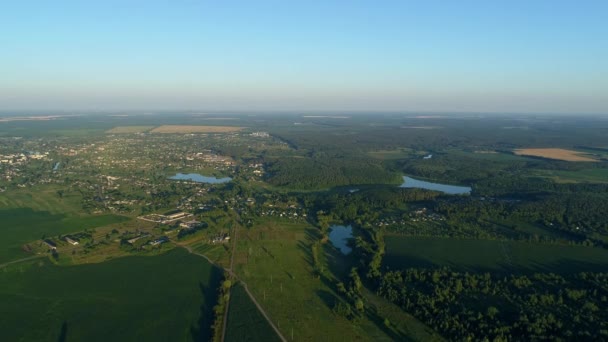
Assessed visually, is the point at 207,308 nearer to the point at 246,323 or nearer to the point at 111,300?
the point at 246,323

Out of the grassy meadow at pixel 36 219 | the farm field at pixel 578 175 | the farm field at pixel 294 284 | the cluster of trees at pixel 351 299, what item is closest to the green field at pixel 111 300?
the farm field at pixel 294 284

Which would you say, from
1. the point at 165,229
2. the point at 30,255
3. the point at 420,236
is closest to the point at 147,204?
the point at 165,229

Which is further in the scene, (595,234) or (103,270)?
(595,234)

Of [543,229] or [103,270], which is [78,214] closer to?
[103,270]

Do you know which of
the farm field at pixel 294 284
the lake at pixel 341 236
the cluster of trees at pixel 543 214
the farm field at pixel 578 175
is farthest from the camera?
the farm field at pixel 578 175

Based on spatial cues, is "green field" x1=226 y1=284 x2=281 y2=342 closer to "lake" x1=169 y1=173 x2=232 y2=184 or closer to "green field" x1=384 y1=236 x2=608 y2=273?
"green field" x1=384 y1=236 x2=608 y2=273

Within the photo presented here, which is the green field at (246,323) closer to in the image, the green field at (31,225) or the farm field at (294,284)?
the farm field at (294,284)
